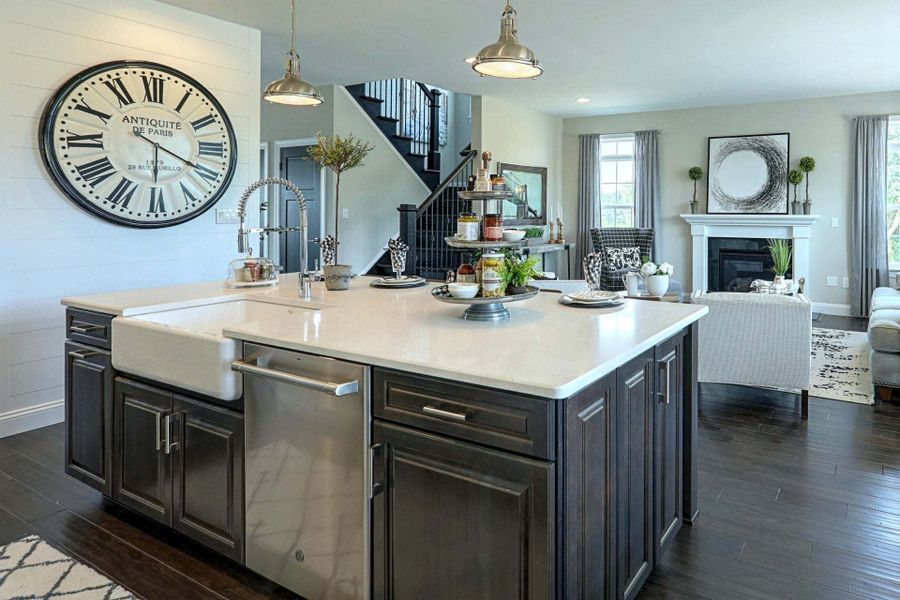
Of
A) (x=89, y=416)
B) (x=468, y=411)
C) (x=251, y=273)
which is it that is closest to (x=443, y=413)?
(x=468, y=411)

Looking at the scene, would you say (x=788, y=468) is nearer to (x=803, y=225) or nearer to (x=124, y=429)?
(x=124, y=429)

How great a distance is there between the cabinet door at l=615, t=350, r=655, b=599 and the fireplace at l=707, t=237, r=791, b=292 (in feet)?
22.0

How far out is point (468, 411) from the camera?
1.59 meters

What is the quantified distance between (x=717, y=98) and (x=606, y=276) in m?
2.69

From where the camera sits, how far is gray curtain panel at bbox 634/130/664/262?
886 centimetres

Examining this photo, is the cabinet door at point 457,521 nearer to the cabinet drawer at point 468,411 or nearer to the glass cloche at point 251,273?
the cabinet drawer at point 468,411

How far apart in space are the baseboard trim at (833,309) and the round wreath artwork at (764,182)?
132cm

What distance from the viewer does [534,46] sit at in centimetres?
540

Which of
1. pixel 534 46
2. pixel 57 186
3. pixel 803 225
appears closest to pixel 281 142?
pixel 534 46

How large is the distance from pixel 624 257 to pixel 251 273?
5.82 meters

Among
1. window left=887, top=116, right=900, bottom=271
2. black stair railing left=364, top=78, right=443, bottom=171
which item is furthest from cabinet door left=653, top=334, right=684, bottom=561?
window left=887, top=116, right=900, bottom=271

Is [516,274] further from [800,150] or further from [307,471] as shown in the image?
[800,150]

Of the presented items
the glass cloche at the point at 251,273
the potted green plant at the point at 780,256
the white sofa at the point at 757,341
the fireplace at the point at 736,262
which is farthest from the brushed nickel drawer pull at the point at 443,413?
the fireplace at the point at 736,262

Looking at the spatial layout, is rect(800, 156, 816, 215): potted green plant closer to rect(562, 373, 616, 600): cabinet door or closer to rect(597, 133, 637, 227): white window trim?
rect(597, 133, 637, 227): white window trim
